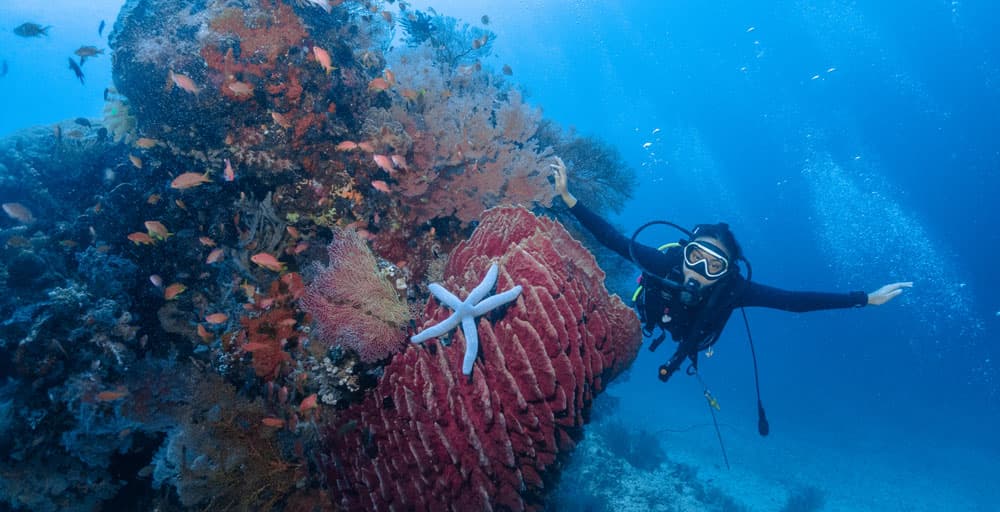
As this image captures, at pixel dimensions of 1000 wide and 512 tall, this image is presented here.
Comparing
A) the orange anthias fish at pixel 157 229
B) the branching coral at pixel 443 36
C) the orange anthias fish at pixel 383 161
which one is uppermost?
the branching coral at pixel 443 36

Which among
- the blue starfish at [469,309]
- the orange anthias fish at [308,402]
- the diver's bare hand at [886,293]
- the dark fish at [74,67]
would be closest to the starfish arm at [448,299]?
the blue starfish at [469,309]

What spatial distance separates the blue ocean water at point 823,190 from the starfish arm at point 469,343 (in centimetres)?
2114

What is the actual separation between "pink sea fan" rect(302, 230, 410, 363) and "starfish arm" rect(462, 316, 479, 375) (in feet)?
3.10

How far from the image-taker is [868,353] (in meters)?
68.2

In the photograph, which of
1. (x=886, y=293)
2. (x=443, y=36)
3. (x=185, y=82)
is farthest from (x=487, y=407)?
(x=443, y=36)

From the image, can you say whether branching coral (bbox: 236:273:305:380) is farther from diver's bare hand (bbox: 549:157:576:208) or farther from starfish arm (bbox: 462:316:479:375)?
diver's bare hand (bbox: 549:157:576:208)

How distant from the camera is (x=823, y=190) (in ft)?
283

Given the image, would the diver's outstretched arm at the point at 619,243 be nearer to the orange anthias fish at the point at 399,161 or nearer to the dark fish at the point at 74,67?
the orange anthias fish at the point at 399,161

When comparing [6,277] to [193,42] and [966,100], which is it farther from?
[966,100]

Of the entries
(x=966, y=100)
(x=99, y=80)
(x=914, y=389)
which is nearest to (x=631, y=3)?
(x=966, y=100)

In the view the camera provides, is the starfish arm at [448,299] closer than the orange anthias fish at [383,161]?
Yes

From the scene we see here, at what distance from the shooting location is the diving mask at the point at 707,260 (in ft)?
17.2

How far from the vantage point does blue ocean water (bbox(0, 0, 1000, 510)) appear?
33906 millimetres

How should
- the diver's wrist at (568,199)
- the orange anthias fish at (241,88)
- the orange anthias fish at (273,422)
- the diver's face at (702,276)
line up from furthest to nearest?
the diver's wrist at (568,199), the diver's face at (702,276), the orange anthias fish at (241,88), the orange anthias fish at (273,422)
